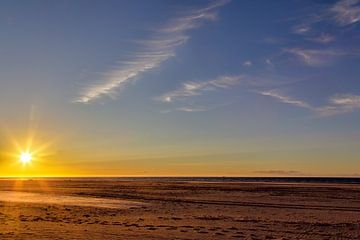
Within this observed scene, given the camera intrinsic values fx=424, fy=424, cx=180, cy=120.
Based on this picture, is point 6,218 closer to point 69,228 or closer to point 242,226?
point 69,228

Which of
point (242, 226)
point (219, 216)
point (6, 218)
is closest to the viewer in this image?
point (242, 226)

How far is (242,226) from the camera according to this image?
1989 centimetres

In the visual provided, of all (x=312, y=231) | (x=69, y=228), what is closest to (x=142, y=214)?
(x=69, y=228)

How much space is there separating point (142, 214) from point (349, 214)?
12693 millimetres

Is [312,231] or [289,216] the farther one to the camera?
[289,216]

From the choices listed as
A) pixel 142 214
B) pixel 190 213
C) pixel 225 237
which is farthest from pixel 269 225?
pixel 142 214

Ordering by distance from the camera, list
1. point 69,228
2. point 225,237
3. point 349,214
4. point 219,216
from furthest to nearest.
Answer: point 349,214
point 219,216
point 69,228
point 225,237

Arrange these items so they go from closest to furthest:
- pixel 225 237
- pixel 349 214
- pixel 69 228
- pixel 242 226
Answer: pixel 225 237
pixel 69 228
pixel 242 226
pixel 349 214

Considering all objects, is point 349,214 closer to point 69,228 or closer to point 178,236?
point 178,236

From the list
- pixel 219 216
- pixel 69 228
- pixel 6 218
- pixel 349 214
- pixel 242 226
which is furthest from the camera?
pixel 349 214

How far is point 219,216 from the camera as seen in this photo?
24.4 metres

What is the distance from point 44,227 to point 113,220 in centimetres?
426

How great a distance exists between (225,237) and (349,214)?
12.7m

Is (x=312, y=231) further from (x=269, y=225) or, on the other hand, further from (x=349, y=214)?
(x=349, y=214)
